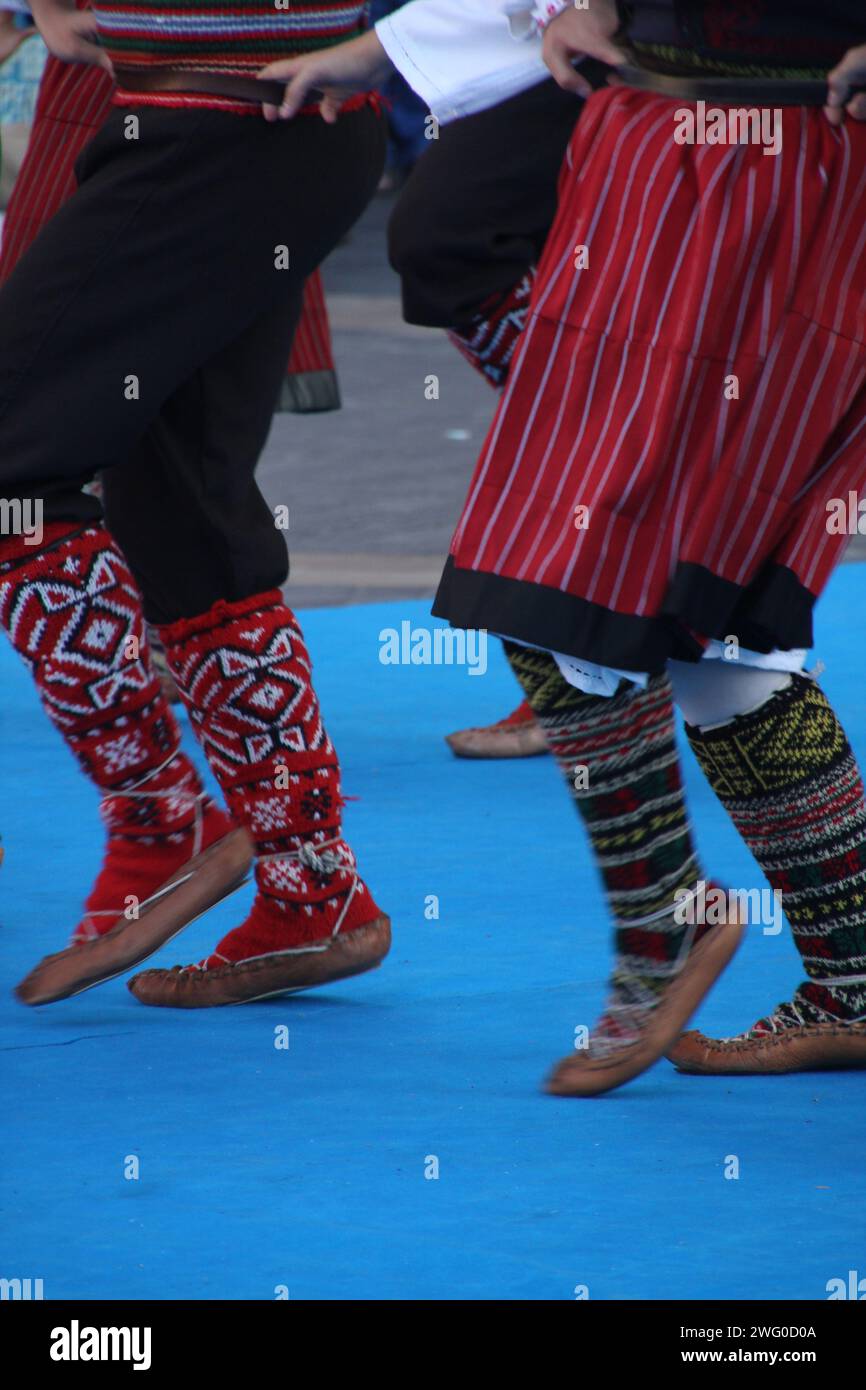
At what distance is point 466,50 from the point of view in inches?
76.1

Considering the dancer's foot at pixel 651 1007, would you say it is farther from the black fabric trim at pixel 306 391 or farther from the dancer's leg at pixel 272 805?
Answer: the black fabric trim at pixel 306 391

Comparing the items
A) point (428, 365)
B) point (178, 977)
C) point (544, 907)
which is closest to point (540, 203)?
point (544, 907)

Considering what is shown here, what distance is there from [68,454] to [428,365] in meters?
6.38

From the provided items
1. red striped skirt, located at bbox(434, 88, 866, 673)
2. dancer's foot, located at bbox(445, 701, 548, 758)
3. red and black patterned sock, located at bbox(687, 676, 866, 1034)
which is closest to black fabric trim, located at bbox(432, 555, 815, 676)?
red striped skirt, located at bbox(434, 88, 866, 673)

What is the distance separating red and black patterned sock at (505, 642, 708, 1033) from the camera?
1801 millimetres

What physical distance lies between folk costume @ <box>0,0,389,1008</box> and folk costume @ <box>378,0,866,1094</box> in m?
0.43

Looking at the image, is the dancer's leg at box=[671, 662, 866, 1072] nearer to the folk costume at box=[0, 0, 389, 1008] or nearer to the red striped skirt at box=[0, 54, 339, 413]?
the folk costume at box=[0, 0, 389, 1008]

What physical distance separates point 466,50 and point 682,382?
447mm

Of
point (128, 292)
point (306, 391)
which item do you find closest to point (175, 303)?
point (128, 292)

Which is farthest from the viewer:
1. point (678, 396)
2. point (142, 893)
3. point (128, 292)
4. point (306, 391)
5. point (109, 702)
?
point (306, 391)

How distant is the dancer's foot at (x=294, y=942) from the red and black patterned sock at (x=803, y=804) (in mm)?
475

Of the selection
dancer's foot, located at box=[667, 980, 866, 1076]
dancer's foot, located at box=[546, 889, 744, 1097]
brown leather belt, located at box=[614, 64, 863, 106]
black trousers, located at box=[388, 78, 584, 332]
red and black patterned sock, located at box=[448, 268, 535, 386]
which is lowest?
dancer's foot, located at box=[667, 980, 866, 1076]

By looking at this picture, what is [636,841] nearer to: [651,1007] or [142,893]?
[651,1007]
